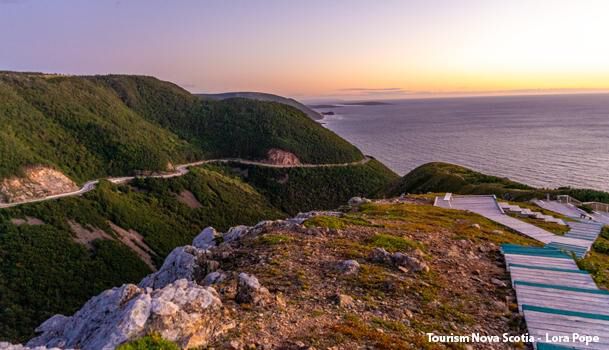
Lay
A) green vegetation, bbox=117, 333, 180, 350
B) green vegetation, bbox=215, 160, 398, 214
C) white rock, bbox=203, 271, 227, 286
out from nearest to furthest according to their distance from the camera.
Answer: green vegetation, bbox=117, 333, 180, 350
white rock, bbox=203, 271, 227, 286
green vegetation, bbox=215, 160, 398, 214

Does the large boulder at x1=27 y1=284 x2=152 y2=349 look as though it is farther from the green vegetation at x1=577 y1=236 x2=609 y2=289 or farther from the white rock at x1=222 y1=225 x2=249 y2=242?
the green vegetation at x1=577 y1=236 x2=609 y2=289

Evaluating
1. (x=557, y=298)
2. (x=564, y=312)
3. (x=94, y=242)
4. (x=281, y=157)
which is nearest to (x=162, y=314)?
(x=564, y=312)

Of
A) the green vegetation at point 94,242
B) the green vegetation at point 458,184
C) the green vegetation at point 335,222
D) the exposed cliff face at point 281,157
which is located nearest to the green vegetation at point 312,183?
the exposed cliff face at point 281,157

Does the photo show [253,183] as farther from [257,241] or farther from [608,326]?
[608,326]

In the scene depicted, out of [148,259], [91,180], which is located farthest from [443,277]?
[91,180]

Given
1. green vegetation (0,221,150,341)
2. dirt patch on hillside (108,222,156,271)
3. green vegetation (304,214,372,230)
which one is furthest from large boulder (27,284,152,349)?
dirt patch on hillside (108,222,156,271)
